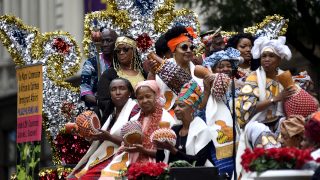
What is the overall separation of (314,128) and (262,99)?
227cm

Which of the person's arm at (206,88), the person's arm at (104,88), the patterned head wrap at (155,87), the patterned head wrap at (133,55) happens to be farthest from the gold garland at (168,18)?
the person's arm at (206,88)

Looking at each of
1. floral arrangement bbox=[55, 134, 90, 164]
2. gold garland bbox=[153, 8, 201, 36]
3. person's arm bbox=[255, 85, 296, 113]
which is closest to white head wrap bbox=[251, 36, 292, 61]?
person's arm bbox=[255, 85, 296, 113]

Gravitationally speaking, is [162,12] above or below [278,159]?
above

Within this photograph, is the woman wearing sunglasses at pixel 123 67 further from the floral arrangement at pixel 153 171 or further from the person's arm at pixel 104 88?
the floral arrangement at pixel 153 171

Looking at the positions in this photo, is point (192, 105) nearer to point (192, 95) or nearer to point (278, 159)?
point (192, 95)

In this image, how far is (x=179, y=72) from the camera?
10312 millimetres

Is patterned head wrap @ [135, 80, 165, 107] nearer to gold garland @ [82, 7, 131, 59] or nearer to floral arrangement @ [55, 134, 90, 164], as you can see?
floral arrangement @ [55, 134, 90, 164]

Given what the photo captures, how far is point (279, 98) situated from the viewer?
9.20 metres

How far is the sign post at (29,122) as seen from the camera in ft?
35.3

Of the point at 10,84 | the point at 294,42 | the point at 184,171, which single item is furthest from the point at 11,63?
the point at 184,171

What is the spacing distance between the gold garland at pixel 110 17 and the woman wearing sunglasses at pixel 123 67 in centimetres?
141

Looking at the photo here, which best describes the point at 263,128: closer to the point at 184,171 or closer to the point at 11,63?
Answer: the point at 184,171

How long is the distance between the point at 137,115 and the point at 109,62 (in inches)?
90.1

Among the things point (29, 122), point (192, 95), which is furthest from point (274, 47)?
point (29, 122)
